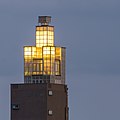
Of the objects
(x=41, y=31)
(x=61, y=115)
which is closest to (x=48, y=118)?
(x=61, y=115)

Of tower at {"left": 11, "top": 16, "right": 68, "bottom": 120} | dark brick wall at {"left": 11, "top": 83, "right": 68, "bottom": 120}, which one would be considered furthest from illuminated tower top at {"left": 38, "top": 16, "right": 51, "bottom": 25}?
dark brick wall at {"left": 11, "top": 83, "right": 68, "bottom": 120}

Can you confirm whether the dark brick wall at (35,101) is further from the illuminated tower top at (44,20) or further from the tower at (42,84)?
the illuminated tower top at (44,20)

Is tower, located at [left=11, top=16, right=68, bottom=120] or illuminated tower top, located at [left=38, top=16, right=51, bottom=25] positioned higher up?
illuminated tower top, located at [left=38, top=16, right=51, bottom=25]

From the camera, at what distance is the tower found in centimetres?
7888

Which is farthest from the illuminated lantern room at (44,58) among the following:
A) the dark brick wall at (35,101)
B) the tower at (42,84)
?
the dark brick wall at (35,101)

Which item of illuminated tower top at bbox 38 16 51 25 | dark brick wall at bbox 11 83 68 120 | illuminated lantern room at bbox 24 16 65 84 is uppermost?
illuminated tower top at bbox 38 16 51 25

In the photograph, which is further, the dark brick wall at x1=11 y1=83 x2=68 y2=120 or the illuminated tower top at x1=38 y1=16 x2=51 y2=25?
the illuminated tower top at x1=38 y1=16 x2=51 y2=25

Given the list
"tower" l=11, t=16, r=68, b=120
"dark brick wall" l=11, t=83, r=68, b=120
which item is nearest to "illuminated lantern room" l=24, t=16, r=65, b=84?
"tower" l=11, t=16, r=68, b=120

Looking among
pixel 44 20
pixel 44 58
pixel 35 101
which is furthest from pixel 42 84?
pixel 44 20

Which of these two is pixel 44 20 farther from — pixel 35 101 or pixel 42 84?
pixel 35 101

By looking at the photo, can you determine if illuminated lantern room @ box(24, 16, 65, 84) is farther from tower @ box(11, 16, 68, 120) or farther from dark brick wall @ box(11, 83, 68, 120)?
dark brick wall @ box(11, 83, 68, 120)

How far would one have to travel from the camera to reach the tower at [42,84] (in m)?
78.9

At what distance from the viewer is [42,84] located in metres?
78.7

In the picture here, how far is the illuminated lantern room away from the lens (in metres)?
80.1
